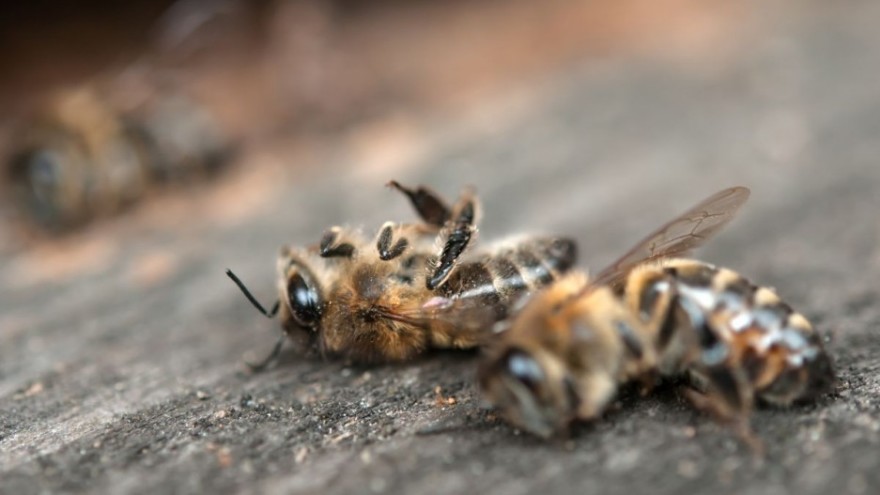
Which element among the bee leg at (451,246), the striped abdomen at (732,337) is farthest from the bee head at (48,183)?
the striped abdomen at (732,337)

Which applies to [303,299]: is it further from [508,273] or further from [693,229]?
[693,229]

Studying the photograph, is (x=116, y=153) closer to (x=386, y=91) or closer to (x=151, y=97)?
(x=151, y=97)

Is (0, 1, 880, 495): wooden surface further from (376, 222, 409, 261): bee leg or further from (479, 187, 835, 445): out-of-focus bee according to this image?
(376, 222, 409, 261): bee leg

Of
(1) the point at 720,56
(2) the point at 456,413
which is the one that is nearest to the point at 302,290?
(2) the point at 456,413

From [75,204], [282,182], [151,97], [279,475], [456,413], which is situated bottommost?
[456,413]

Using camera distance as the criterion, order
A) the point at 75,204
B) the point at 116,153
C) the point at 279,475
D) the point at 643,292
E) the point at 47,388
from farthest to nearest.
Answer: the point at 116,153
the point at 75,204
the point at 47,388
the point at 643,292
the point at 279,475

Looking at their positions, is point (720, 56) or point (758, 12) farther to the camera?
point (758, 12)
